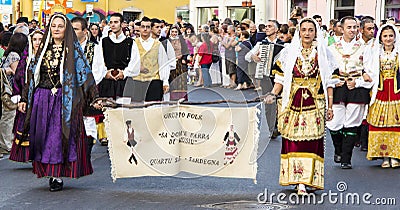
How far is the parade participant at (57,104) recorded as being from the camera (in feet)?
29.9

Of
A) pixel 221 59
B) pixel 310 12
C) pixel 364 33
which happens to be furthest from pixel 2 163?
pixel 310 12

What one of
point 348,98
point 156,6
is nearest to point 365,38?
point 348,98

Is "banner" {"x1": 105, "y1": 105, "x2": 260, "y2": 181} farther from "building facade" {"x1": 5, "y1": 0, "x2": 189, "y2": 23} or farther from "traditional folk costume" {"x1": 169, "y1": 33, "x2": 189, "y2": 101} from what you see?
"building facade" {"x1": 5, "y1": 0, "x2": 189, "y2": 23}

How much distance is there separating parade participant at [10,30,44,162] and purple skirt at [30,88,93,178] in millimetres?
671

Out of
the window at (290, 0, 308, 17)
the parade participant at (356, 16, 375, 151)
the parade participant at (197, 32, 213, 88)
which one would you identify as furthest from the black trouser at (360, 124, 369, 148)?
the window at (290, 0, 308, 17)

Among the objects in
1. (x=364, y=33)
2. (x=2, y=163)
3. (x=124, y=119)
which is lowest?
(x=2, y=163)

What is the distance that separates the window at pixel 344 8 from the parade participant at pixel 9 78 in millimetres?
18209

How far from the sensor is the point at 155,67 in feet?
40.1

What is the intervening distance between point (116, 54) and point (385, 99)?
3.65m

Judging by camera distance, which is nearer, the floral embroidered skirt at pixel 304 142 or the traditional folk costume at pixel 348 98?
the floral embroidered skirt at pixel 304 142

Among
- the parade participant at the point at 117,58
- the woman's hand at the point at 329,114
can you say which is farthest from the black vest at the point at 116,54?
the woman's hand at the point at 329,114

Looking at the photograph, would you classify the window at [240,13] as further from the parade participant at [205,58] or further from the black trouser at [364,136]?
the black trouser at [364,136]

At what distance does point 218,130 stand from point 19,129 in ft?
10.1

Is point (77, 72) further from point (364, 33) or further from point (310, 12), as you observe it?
point (310, 12)
